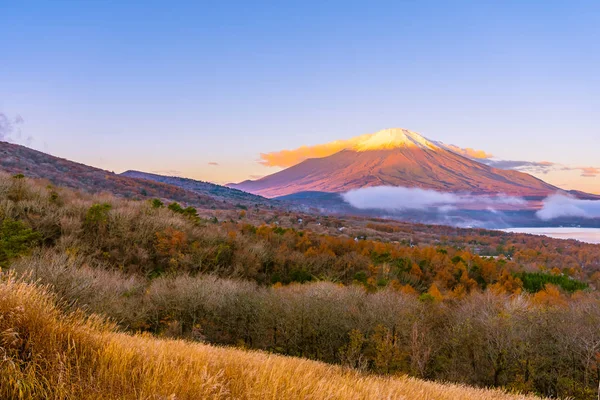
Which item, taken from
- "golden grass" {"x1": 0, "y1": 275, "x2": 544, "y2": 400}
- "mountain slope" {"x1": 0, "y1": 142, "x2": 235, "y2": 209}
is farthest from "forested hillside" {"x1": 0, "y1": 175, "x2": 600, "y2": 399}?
"mountain slope" {"x1": 0, "y1": 142, "x2": 235, "y2": 209}

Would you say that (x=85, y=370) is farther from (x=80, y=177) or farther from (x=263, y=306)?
(x=80, y=177)

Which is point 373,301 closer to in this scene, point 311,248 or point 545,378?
point 545,378

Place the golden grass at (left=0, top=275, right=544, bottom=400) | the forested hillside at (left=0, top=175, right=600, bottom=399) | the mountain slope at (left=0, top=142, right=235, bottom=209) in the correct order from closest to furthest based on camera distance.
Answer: the golden grass at (left=0, top=275, right=544, bottom=400)
the forested hillside at (left=0, top=175, right=600, bottom=399)
the mountain slope at (left=0, top=142, right=235, bottom=209)

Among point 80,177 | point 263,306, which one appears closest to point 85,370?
point 263,306

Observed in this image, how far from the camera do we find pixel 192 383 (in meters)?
4.68

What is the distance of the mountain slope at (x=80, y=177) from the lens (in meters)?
116

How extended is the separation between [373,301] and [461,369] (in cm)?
972

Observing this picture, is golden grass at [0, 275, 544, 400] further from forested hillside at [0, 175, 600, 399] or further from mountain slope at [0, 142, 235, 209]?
mountain slope at [0, 142, 235, 209]

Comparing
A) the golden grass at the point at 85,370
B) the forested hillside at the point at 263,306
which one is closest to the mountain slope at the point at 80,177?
the forested hillside at the point at 263,306

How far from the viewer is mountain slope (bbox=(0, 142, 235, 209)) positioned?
116 meters

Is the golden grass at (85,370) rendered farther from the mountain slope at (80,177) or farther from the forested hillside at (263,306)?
the mountain slope at (80,177)

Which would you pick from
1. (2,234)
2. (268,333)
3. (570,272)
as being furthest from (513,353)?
(570,272)

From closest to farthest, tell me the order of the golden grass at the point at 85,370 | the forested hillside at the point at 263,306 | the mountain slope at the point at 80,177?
the golden grass at the point at 85,370 → the forested hillside at the point at 263,306 → the mountain slope at the point at 80,177

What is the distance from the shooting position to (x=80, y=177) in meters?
127
